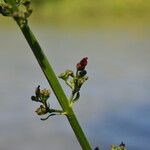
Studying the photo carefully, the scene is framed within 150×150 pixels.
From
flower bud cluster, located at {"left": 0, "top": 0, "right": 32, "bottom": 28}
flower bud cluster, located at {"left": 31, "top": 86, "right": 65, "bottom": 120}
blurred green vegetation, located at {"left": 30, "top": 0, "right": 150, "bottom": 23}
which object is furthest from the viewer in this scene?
blurred green vegetation, located at {"left": 30, "top": 0, "right": 150, "bottom": 23}

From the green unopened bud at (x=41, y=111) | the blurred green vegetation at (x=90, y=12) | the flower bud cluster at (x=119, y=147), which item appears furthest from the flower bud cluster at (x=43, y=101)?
the blurred green vegetation at (x=90, y=12)

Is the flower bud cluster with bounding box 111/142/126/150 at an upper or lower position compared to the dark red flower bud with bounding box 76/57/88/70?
lower

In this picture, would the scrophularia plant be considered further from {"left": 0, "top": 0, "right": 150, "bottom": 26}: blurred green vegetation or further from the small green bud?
{"left": 0, "top": 0, "right": 150, "bottom": 26}: blurred green vegetation

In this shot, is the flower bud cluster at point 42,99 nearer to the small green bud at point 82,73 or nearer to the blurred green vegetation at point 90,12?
the small green bud at point 82,73

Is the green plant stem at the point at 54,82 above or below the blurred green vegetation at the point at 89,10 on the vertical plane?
below

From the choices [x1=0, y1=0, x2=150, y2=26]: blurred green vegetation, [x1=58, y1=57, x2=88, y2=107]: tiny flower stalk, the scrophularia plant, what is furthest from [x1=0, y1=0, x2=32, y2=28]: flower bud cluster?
[x1=0, y1=0, x2=150, y2=26]: blurred green vegetation

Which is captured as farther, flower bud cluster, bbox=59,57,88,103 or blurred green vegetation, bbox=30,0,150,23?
blurred green vegetation, bbox=30,0,150,23
